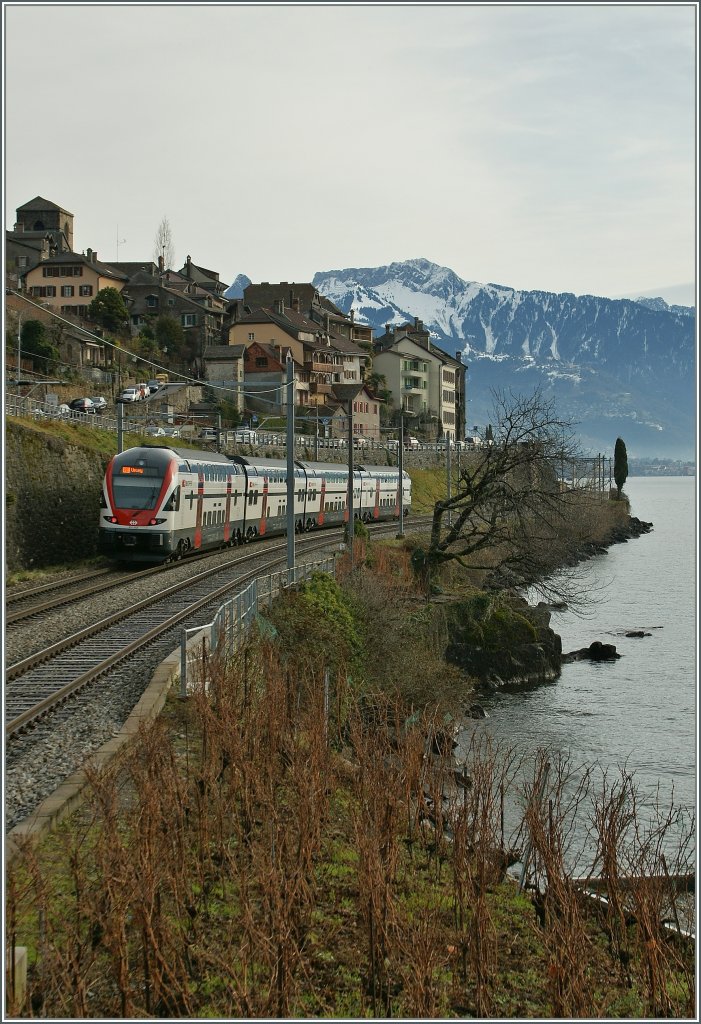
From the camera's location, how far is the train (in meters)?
31.5

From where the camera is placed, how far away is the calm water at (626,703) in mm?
25844

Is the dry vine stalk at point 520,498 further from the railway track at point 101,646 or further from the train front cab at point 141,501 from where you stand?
the train front cab at point 141,501

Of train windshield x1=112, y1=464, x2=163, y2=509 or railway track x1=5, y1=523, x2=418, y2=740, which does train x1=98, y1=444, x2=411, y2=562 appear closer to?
train windshield x1=112, y1=464, x2=163, y2=509

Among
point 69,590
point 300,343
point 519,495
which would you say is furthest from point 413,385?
point 69,590

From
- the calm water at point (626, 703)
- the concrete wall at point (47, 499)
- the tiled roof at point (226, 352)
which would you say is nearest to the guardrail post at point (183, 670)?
the calm water at point (626, 703)

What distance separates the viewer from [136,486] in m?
31.4

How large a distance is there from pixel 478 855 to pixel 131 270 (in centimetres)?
12868

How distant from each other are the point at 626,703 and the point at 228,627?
16501mm

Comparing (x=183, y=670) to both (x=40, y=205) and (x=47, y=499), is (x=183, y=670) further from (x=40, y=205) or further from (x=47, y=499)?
→ (x=40, y=205)

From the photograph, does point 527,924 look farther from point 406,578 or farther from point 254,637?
point 406,578

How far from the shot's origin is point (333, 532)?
53125 mm

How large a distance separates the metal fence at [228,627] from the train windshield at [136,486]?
18.5 feet

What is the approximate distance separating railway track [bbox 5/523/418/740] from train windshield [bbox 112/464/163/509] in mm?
2061

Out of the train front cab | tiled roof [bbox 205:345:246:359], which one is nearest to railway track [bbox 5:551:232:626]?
the train front cab
